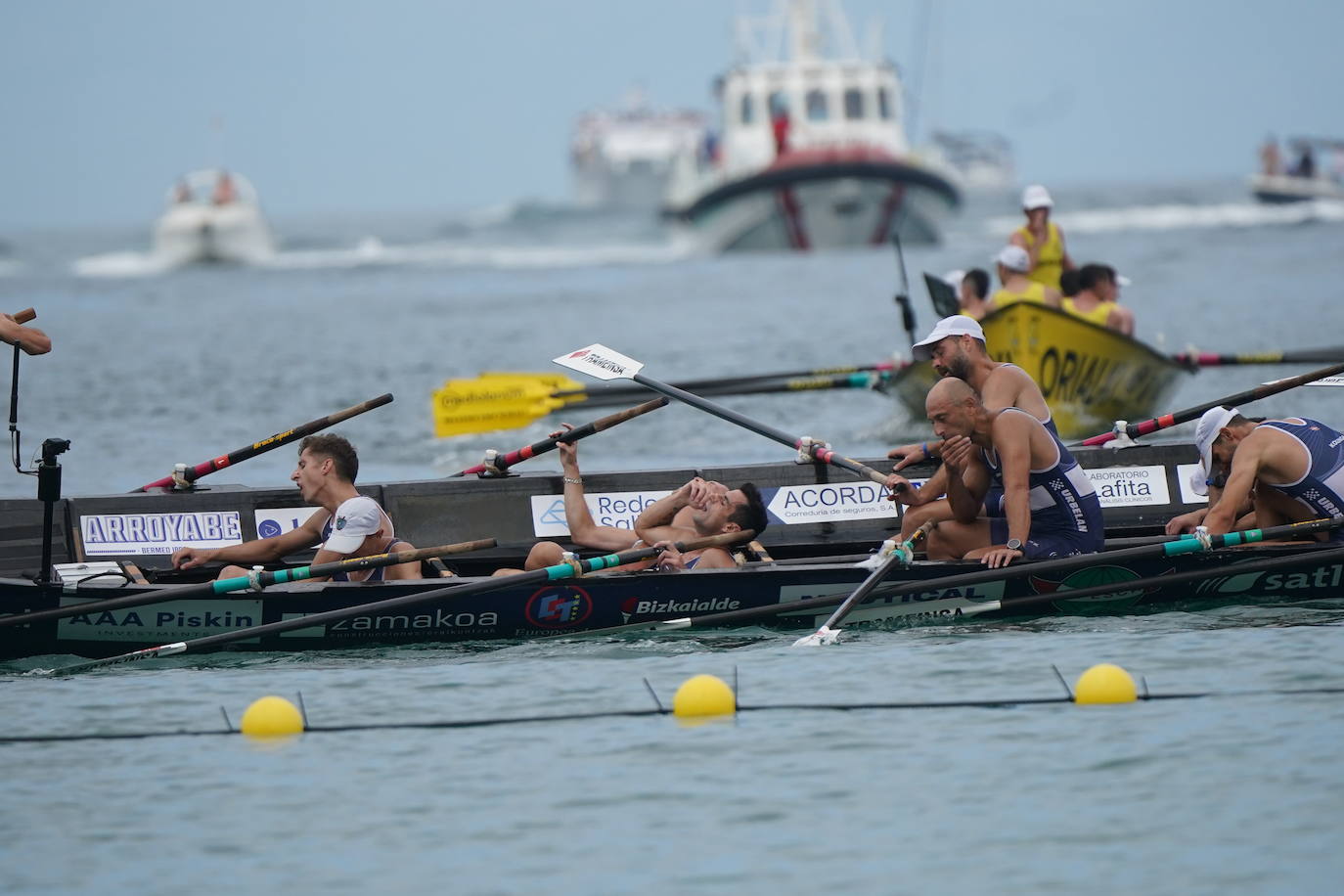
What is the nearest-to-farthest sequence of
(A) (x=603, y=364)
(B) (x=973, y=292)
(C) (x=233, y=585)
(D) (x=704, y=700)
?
(D) (x=704, y=700), (C) (x=233, y=585), (A) (x=603, y=364), (B) (x=973, y=292)

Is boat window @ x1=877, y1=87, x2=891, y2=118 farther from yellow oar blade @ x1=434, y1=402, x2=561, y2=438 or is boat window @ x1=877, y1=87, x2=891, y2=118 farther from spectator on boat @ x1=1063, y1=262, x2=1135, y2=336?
yellow oar blade @ x1=434, y1=402, x2=561, y2=438

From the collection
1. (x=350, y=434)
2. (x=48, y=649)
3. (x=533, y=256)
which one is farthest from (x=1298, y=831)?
(x=533, y=256)

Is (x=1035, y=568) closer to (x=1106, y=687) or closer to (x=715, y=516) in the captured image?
(x=1106, y=687)

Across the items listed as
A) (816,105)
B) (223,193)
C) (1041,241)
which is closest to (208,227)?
(223,193)

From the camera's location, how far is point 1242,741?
7961 mm

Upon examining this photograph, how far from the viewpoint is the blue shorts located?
9.74 m

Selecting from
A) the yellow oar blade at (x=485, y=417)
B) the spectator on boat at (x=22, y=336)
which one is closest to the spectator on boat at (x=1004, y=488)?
the spectator on boat at (x=22, y=336)

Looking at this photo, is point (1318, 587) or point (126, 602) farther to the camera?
point (1318, 587)

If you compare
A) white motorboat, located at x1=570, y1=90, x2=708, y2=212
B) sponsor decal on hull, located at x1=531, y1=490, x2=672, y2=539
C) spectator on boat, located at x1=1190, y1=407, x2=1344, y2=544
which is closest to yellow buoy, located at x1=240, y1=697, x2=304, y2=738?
sponsor decal on hull, located at x1=531, y1=490, x2=672, y2=539

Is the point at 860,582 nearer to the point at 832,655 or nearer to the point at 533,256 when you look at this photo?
the point at 832,655

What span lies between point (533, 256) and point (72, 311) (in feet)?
80.7

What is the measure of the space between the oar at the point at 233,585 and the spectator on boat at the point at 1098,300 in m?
8.07

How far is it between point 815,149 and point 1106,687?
36.1 metres

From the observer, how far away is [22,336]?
386 inches
